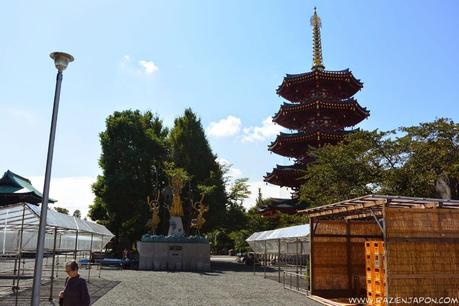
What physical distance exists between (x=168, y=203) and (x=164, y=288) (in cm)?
2054

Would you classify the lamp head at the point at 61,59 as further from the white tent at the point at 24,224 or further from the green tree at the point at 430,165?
the green tree at the point at 430,165

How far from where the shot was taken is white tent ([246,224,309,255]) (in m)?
17.4

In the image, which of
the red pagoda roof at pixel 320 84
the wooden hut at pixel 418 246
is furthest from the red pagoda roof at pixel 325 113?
the wooden hut at pixel 418 246

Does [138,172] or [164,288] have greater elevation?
[138,172]

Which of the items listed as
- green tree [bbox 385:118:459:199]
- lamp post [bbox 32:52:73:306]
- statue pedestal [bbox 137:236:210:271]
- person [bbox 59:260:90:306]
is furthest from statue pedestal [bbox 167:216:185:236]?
person [bbox 59:260:90:306]

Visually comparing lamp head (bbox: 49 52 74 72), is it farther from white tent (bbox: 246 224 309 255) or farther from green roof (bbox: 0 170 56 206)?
green roof (bbox: 0 170 56 206)

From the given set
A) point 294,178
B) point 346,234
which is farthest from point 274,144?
point 346,234

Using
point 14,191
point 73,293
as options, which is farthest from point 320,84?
point 14,191

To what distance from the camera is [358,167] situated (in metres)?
19.3

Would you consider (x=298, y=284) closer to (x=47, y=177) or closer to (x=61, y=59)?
(x=47, y=177)

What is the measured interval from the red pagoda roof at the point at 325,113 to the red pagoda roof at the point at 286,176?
14.7ft

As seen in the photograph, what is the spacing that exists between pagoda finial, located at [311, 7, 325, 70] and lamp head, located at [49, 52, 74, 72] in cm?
3064

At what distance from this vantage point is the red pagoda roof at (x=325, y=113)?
3294cm

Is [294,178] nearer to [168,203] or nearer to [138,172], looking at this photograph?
[168,203]
